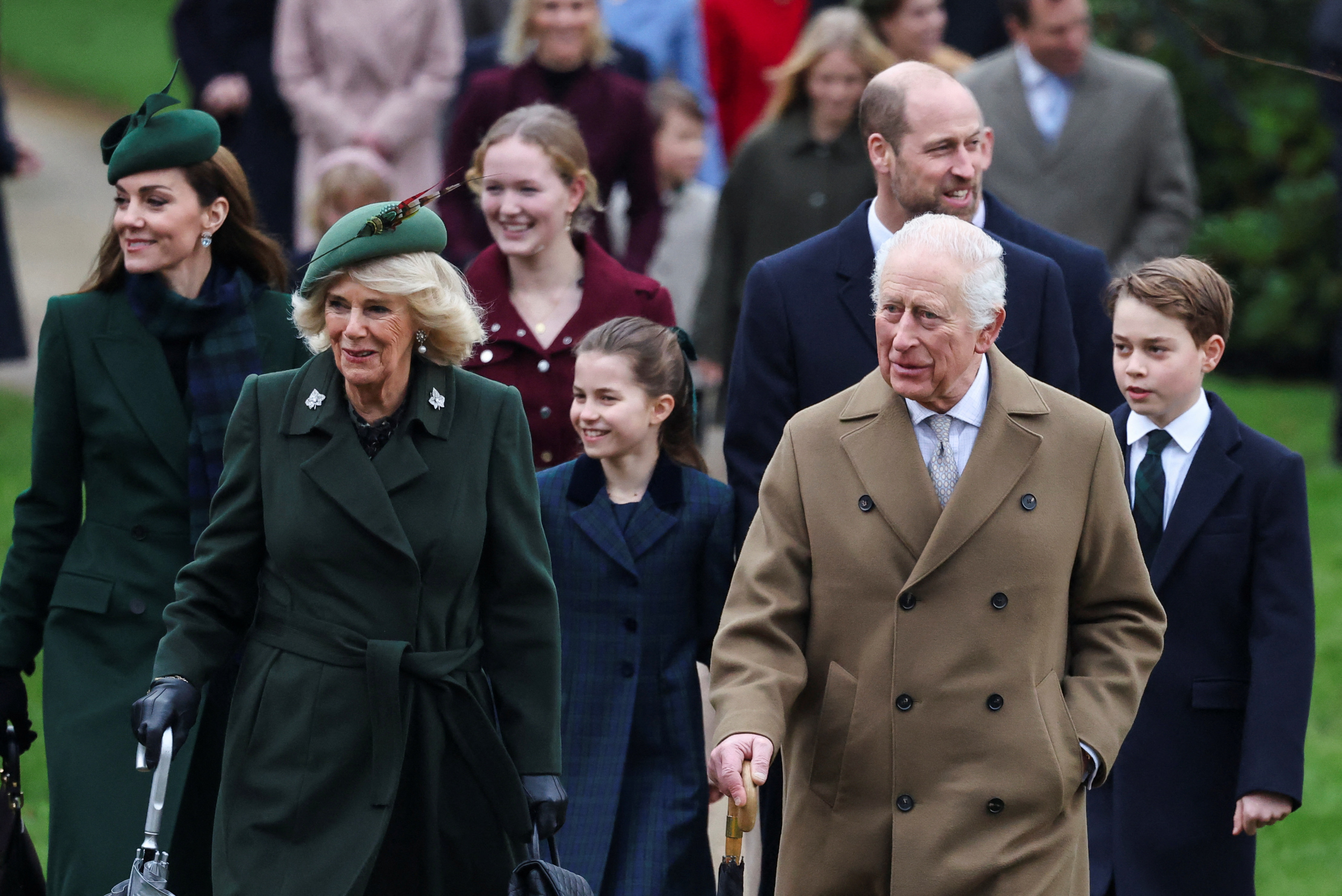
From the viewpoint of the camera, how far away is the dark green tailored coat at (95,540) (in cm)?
568

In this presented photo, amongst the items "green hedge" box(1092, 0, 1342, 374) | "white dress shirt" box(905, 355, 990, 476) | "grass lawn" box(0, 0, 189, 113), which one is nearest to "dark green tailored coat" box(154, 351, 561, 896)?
"white dress shirt" box(905, 355, 990, 476)

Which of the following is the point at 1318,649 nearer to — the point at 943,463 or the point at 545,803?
the point at 943,463

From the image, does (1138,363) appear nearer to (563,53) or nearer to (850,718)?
(850,718)

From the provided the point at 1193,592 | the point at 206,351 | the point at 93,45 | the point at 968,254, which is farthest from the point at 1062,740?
the point at 93,45

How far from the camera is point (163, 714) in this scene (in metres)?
4.67

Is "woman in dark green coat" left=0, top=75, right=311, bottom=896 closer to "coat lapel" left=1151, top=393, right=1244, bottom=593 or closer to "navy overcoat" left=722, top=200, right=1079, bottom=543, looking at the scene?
"navy overcoat" left=722, top=200, right=1079, bottom=543

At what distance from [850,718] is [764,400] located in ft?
4.34

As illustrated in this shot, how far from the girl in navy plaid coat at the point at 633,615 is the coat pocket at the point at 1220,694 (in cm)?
123

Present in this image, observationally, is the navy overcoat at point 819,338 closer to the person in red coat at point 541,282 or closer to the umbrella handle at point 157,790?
the person in red coat at point 541,282

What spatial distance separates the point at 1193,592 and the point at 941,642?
1233 mm

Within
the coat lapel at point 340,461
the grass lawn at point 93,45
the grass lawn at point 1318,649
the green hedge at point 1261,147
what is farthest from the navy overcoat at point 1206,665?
the grass lawn at point 93,45

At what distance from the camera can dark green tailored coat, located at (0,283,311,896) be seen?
18.6ft

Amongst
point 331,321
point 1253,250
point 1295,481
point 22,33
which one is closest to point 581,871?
point 331,321

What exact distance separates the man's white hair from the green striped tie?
110 centimetres
